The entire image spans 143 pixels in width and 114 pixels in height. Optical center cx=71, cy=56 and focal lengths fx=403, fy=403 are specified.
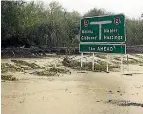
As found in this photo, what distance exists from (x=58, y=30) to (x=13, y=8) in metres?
7.26

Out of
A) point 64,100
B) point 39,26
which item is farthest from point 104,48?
point 39,26

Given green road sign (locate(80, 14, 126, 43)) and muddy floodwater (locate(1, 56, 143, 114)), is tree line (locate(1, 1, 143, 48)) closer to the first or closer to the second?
green road sign (locate(80, 14, 126, 43))

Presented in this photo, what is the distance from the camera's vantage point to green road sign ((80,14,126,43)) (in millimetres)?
17125

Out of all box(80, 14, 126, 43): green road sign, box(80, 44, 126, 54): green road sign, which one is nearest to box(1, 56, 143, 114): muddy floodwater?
box(80, 44, 126, 54): green road sign

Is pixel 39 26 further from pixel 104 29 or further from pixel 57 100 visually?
pixel 57 100

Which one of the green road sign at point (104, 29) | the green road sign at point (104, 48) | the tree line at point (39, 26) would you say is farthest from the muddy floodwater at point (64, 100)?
the tree line at point (39, 26)

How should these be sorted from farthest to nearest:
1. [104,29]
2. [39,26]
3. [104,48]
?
[39,26], [104,48], [104,29]

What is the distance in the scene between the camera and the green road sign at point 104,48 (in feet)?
56.4

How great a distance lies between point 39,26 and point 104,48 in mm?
14533

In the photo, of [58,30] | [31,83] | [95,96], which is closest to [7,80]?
[31,83]

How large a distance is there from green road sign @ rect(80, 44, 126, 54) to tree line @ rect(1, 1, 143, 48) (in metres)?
8.94

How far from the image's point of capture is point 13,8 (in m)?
27.4

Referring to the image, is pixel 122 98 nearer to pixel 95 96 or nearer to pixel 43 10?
pixel 95 96

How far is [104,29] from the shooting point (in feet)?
59.1
